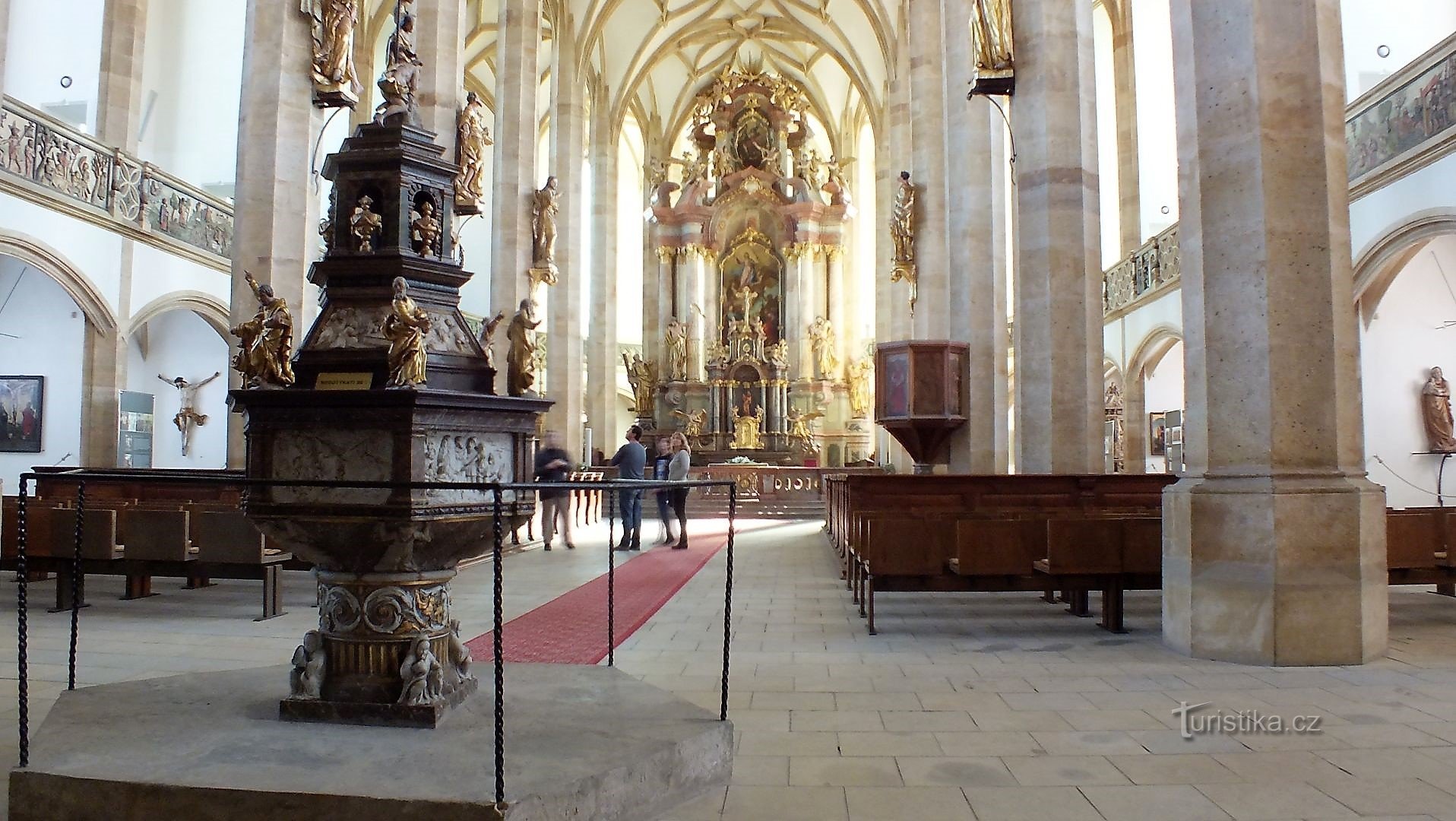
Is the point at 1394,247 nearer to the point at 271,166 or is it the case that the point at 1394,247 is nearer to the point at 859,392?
the point at 271,166

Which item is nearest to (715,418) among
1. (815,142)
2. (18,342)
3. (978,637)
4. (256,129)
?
(815,142)

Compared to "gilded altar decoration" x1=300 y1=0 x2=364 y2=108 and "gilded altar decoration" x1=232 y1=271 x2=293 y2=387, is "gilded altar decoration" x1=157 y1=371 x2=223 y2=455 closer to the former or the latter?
"gilded altar decoration" x1=300 y1=0 x2=364 y2=108

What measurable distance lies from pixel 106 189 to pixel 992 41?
11.7 m

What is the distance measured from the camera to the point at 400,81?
4113mm

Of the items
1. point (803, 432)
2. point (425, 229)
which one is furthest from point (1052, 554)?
point (803, 432)

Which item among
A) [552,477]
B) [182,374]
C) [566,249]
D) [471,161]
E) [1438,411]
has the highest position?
[566,249]

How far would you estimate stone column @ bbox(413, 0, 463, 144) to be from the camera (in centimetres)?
1280

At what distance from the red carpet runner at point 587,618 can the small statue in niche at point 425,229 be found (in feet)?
7.34

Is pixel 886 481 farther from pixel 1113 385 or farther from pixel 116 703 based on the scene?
pixel 1113 385

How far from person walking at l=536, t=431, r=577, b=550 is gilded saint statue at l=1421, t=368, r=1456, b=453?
11410mm

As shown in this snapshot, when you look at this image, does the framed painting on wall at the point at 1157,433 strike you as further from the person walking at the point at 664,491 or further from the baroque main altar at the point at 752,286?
the baroque main altar at the point at 752,286

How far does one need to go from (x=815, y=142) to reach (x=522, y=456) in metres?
33.4

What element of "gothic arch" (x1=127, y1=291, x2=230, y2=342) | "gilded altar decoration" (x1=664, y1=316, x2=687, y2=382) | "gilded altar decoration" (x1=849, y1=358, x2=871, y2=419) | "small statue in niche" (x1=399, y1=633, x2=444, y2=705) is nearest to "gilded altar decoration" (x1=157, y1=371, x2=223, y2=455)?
"gothic arch" (x1=127, y1=291, x2=230, y2=342)

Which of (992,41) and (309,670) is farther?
(992,41)
